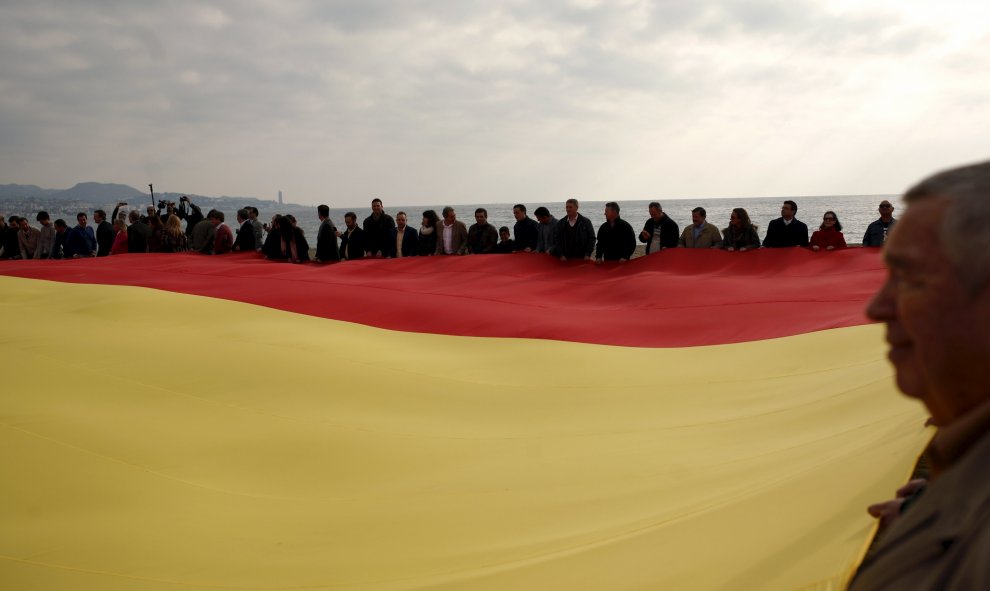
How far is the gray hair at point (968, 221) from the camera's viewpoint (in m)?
0.67

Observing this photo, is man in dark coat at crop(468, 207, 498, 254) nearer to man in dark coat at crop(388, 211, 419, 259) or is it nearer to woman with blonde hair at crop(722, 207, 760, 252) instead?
man in dark coat at crop(388, 211, 419, 259)

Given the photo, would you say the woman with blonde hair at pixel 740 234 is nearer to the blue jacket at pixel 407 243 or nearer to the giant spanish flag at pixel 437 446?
the giant spanish flag at pixel 437 446

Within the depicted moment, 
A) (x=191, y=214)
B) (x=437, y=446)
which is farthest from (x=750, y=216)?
(x=437, y=446)

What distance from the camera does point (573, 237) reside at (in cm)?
787

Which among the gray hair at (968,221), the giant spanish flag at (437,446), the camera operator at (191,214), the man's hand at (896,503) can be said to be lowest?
the giant spanish flag at (437,446)

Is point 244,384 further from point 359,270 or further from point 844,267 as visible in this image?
point 844,267

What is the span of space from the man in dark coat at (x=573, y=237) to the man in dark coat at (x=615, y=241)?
4.7 inches

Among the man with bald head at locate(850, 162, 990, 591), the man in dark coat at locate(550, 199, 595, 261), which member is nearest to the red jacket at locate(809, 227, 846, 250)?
the man in dark coat at locate(550, 199, 595, 261)

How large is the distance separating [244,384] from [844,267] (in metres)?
5.13

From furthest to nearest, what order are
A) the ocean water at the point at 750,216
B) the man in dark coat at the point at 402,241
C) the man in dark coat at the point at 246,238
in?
the ocean water at the point at 750,216, the man in dark coat at the point at 246,238, the man in dark coat at the point at 402,241

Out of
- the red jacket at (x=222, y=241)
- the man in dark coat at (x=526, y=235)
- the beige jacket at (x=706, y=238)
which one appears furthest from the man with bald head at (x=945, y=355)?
the red jacket at (x=222, y=241)

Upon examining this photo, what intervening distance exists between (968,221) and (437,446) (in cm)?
221

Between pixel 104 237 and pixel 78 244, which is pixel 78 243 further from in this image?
pixel 104 237

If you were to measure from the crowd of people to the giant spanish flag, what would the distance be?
3.03 metres
